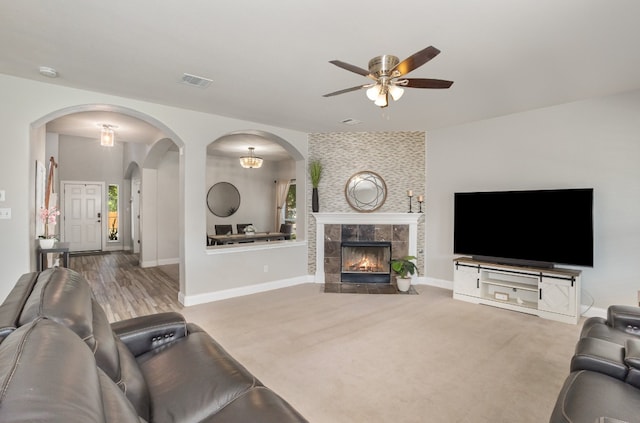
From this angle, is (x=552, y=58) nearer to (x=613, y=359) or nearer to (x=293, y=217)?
(x=613, y=359)

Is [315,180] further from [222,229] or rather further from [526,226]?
[222,229]

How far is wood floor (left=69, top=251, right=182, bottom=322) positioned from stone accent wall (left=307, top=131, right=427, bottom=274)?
8.40ft

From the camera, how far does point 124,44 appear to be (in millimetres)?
2672

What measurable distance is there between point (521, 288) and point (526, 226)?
0.84 metres

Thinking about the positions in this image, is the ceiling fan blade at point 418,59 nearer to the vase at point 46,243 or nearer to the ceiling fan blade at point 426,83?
the ceiling fan blade at point 426,83

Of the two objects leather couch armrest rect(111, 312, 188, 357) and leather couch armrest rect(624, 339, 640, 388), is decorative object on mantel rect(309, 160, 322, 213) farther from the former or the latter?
leather couch armrest rect(624, 339, 640, 388)

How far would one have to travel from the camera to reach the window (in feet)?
31.6

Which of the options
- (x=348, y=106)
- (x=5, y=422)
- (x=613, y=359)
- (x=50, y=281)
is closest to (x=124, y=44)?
(x=50, y=281)

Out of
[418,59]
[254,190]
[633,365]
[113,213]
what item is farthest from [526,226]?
[113,213]

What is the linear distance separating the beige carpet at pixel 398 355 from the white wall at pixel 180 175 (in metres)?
0.61

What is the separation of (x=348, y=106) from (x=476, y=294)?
3.27 m

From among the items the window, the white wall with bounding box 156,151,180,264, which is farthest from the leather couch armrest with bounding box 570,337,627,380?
the window

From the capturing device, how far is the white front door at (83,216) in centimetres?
898

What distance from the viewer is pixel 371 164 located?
5875mm
